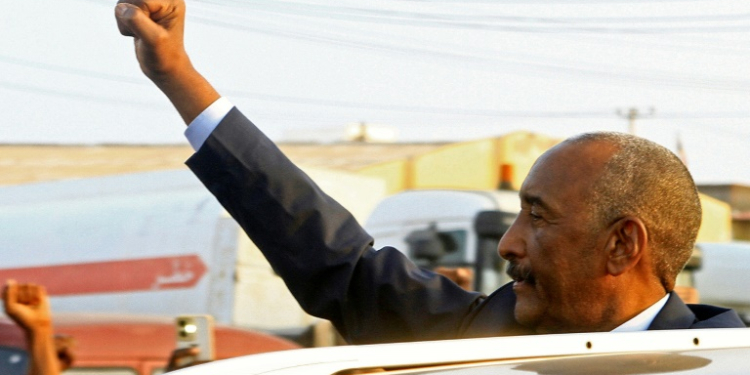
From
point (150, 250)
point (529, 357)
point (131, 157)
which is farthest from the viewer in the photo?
point (131, 157)

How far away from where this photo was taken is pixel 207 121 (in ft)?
9.61

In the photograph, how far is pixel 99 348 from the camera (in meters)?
6.20

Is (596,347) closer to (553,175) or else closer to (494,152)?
(553,175)

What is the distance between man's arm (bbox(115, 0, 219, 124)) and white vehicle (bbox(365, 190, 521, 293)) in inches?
346

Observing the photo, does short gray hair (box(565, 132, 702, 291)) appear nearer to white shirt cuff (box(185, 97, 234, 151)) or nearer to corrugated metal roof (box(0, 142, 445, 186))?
white shirt cuff (box(185, 97, 234, 151))

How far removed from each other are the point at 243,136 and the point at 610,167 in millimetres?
769

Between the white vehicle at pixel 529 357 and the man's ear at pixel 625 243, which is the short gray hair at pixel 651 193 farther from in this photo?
the white vehicle at pixel 529 357

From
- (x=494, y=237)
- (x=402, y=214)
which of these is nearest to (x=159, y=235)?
(x=402, y=214)

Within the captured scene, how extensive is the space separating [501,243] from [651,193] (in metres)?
0.30

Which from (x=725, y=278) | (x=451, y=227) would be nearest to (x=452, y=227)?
(x=451, y=227)

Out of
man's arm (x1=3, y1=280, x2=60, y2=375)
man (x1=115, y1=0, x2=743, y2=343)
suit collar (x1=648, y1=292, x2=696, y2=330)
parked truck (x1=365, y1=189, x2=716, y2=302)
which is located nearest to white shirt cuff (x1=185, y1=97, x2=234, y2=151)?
man (x1=115, y1=0, x2=743, y2=343)

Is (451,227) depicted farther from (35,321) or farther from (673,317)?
(673,317)

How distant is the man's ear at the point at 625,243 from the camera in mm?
2639

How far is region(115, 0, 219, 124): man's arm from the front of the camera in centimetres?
271
